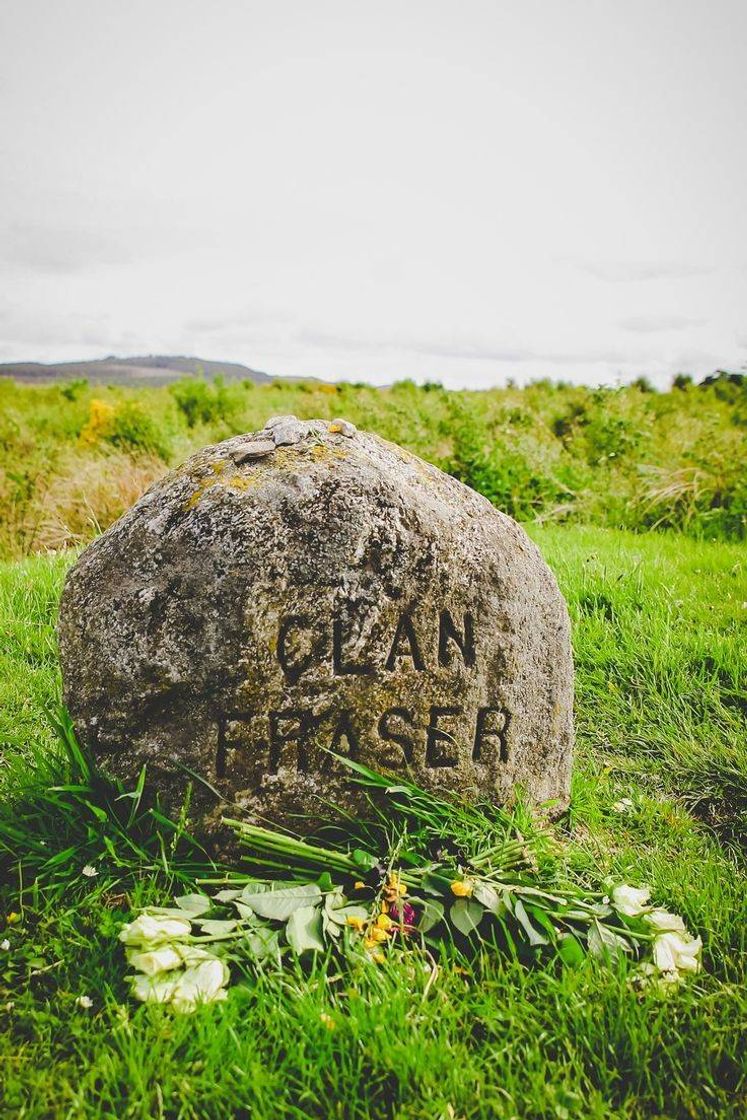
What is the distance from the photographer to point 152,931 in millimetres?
1954

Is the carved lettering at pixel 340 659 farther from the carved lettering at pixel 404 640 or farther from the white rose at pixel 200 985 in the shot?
the white rose at pixel 200 985

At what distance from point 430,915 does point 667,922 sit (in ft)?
2.40

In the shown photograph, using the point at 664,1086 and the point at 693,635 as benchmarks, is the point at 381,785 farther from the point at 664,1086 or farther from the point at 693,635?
the point at 693,635

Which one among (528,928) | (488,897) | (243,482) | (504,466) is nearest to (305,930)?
(488,897)

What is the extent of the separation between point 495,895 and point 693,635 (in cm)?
246

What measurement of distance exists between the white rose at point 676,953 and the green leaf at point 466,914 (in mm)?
514

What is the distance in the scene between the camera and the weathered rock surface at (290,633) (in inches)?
91.1

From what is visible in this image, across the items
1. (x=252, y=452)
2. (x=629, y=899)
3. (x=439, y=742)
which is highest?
(x=252, y=452)

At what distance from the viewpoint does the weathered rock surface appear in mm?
2314

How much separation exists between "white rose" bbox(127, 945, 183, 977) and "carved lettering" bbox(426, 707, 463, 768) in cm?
102

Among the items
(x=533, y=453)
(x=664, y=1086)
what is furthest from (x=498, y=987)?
(x=533, y=453)

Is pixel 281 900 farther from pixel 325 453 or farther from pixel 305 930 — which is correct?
pixel 325 453

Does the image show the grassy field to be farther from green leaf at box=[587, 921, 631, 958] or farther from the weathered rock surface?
the weathered rock surface

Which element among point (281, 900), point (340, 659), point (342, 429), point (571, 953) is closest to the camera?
point (571, 953)
